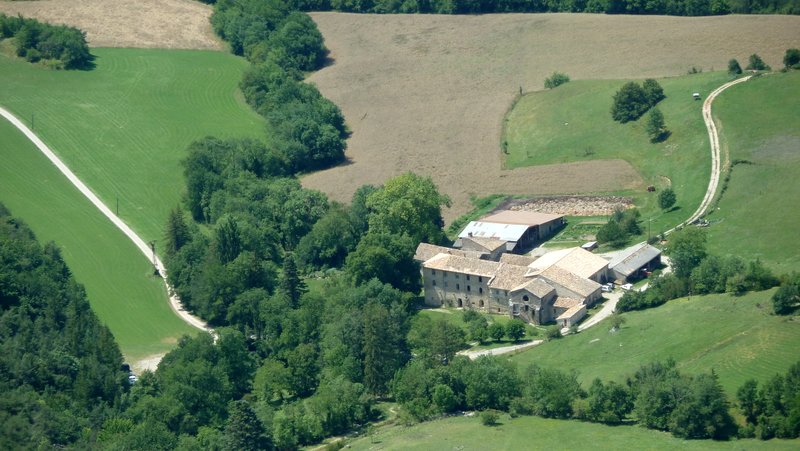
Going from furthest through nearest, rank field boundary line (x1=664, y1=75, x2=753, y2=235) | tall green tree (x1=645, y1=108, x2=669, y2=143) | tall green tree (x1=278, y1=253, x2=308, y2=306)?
1. tall green tree (x1=645, y1=108, x2=669, y2=143)
2. field boundary line (x1=664, y1=75, x2=753, y2=235)
3. tall green tree (x1=278, y1=253, x2=308, y2=306)

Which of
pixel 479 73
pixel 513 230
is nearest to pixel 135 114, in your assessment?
pixel 479 73

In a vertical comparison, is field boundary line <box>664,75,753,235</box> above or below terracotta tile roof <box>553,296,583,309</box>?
above

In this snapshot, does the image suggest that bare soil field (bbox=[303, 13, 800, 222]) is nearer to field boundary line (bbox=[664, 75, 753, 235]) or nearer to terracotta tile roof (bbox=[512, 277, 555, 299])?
field boundary line (bbox=[664, 75, 753, 235])

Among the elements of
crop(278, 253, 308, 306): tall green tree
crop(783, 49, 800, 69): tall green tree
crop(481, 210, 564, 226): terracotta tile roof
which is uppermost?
crop(783, 49, 800, 69): tall green tree

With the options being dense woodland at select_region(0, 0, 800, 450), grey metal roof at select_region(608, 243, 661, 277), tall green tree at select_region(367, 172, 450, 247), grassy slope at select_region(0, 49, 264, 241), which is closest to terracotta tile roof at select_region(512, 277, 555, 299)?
grey metal roof at select_region(608, 243, 661, 277)

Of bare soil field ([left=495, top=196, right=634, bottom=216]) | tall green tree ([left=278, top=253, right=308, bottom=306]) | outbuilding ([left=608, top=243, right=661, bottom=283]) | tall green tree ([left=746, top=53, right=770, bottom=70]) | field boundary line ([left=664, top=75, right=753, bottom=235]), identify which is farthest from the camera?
tall green tree ([left=746, top=53, right=770, bottom=70])

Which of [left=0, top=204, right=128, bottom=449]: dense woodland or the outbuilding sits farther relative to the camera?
the outbuilding

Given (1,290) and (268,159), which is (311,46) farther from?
(1,290)
